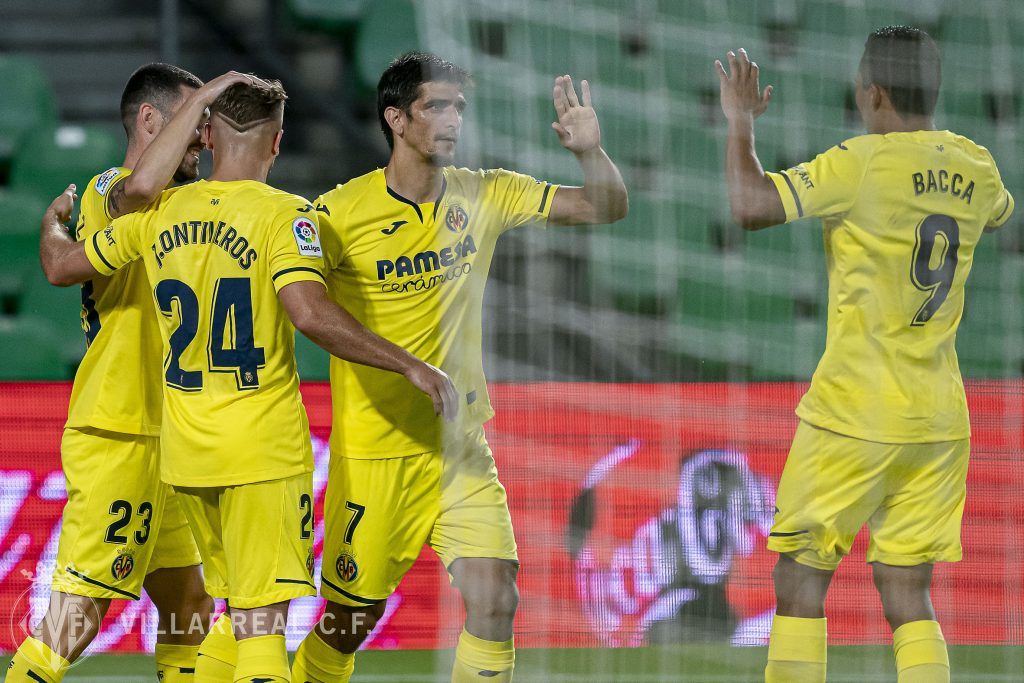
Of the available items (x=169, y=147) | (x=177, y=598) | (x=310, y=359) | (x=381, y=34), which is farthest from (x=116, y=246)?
(x=381, y=34)

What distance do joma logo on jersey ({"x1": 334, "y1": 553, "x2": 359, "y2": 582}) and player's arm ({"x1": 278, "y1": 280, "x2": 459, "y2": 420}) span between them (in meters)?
0.57

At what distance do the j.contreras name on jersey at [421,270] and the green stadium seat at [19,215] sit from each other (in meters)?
4.57

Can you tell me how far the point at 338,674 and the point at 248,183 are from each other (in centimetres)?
137

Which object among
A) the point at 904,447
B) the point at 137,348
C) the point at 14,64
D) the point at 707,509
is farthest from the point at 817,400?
the point at 14,64

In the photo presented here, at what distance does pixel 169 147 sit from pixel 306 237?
460mm

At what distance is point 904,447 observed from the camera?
320 centimetres

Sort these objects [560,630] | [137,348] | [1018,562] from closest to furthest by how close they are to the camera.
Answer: [137,348] → [560,630] → [1018,562]

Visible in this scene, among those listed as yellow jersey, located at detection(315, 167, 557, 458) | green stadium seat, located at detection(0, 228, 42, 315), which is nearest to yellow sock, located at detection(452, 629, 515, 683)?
yellow jersey, located at detection(315, 167, 557, 458)

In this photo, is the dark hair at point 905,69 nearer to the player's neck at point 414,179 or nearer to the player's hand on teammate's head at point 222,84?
the player's neck at point 414,179

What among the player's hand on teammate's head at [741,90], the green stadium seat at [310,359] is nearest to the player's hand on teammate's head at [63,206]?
the player's hand on teammate's head at [741,90]

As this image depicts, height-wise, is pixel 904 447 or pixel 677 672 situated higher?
pixel 904 447

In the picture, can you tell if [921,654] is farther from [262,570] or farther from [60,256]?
[60,256]

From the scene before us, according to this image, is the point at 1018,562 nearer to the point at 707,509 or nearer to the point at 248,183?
the point at 707,509

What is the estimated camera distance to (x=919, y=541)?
3209 mm
